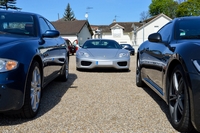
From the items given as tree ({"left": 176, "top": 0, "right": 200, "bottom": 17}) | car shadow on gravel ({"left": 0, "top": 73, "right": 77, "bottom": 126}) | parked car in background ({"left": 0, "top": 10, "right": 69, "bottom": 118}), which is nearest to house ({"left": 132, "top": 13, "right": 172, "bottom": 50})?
tree ({"left": 176, "top": 0, "right": 200, "bottom": 17})

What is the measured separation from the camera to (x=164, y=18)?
152ft

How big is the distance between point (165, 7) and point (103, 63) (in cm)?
6952

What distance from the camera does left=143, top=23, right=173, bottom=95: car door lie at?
10.4 ft

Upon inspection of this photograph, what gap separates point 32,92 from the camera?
9.78 ft

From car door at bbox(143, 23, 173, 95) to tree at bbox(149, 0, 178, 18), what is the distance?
69.9 metres

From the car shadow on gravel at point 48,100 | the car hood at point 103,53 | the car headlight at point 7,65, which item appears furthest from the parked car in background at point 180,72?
the car hood at point 103,53

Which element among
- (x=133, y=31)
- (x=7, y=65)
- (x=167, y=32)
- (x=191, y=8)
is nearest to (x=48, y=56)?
(x=7, y=65)

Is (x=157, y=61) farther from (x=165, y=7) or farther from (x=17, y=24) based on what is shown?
(x=165, y=7)

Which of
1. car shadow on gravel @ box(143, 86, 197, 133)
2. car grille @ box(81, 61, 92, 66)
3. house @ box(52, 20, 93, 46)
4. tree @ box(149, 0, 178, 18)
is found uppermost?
tree @ box(149, 0, 178, 18)

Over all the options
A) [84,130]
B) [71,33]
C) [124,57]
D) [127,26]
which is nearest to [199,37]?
[84,130]

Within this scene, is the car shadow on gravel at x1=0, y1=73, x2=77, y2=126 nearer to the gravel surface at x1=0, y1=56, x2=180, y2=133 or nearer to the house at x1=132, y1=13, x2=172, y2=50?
the gravel surface at x1=0, y1=56, x2=180, y2=133

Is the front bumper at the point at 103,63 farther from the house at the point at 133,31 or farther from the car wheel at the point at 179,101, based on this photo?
the house at the point at 133,31

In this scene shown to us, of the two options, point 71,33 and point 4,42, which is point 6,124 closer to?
point 4,42

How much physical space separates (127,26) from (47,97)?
5222 cm
